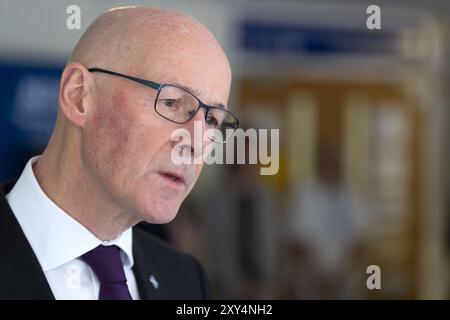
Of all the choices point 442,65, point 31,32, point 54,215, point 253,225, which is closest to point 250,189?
point 253,225

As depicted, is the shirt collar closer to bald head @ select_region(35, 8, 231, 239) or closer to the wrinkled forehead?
bald head @ select_region(35, 8, 231, 239)

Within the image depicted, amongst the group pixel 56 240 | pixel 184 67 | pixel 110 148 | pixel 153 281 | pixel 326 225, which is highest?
pixel 184 67

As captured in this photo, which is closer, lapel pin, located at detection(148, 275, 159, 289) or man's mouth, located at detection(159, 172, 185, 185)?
man's mouth, located at detection(159, 172, 185, 185)

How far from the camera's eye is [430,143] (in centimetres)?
546

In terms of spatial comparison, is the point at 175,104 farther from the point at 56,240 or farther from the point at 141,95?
the point at 56,240

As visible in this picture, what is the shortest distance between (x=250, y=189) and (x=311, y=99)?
1.47m

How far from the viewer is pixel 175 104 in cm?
101

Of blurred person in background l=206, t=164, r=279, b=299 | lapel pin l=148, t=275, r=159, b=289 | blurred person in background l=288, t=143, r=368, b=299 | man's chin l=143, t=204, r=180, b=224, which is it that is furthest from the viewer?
blurred person in background l=288, t=143, r=368, b=299

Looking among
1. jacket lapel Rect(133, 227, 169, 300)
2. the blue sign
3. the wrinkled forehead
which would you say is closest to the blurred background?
the blue sign

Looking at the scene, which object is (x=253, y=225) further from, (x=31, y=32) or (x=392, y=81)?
(x=392, y=81)

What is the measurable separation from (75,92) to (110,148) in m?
0.09

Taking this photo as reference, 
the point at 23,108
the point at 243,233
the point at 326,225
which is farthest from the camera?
the point at 326,225

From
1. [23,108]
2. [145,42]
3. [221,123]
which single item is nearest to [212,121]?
[221,123]

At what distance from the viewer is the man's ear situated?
102cm
